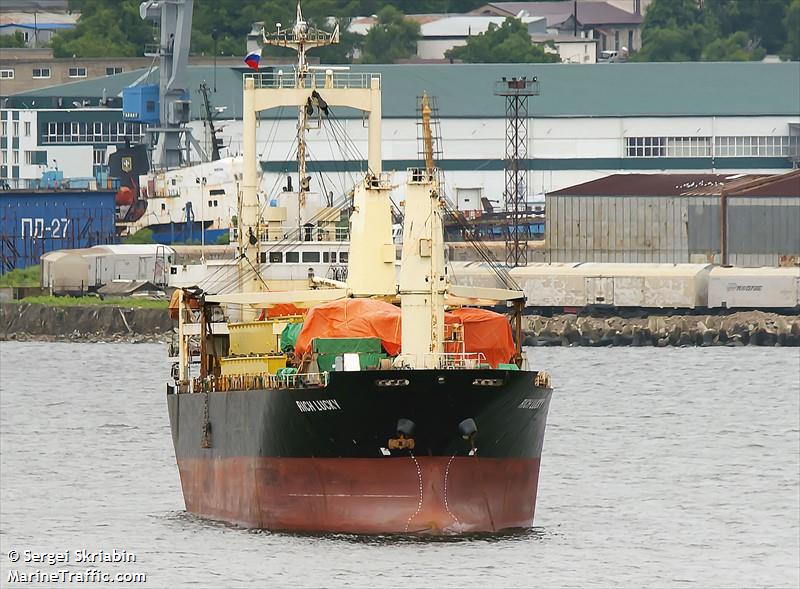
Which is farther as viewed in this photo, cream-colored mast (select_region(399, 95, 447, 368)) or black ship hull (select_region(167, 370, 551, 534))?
cream-colored mast (select_region(399, 95, 447, 368))

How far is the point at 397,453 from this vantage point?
1489 inches

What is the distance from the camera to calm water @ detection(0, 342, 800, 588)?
35.8 metres

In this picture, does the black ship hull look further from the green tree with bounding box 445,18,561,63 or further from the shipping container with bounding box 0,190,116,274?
the green tree with bounding box 445,18,561,63

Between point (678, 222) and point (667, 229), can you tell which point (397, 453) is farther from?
point (667, 229)

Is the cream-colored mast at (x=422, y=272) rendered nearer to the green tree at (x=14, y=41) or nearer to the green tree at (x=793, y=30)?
the green tree at (x=793, y=30)

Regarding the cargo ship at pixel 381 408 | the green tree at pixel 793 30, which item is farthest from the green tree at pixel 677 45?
the cargo ship at pixel 381 408

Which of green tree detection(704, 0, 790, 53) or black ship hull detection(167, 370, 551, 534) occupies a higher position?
green tree detection(704, 0, 790, 53)

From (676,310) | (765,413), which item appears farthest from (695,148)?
(765,413)

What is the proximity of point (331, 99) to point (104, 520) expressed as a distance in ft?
39.9

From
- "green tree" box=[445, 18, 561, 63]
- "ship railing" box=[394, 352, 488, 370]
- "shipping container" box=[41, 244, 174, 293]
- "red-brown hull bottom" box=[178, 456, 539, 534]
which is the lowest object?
"red-brown hull bottom" box=[178, 456, 539, 534]

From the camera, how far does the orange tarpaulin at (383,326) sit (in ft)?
130

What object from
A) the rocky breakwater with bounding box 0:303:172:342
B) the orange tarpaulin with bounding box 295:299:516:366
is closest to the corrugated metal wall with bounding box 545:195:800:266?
the rocky breakwater with bounding box 0:303:172:342

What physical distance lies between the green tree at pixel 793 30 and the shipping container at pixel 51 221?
66993 millimetres

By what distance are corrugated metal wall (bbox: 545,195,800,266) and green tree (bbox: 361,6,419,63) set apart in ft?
184
